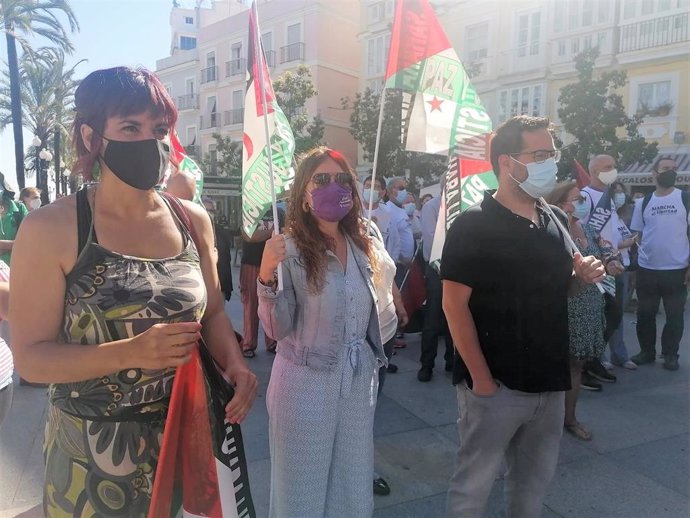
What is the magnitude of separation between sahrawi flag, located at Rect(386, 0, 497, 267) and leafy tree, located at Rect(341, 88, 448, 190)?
13007mm

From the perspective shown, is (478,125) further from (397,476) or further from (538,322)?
(397,476)

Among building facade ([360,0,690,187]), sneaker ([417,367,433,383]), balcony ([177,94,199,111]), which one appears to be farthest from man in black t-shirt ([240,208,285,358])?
balcony ([177,94,199,111])

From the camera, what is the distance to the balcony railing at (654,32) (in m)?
18.9

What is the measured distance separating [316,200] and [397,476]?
6.52 ft

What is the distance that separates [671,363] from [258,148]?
5.00 m

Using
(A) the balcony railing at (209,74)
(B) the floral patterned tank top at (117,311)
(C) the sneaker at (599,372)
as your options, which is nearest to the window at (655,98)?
(C) the sneaker at (599,372)

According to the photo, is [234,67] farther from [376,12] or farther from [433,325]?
[433,325]

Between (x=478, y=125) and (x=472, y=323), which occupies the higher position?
(x=478, y=125)

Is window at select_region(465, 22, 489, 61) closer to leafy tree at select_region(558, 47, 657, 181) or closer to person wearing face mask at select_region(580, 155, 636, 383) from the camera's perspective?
leafy tree at select_region(558, 47, 657, 181)

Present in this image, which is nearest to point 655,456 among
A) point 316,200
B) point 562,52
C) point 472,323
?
point 472,323

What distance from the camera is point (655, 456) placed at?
3848 millimetres

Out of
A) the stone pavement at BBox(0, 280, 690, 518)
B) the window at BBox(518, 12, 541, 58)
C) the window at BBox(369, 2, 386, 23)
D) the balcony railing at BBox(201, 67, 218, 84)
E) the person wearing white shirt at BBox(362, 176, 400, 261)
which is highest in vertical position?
the window at BBox(369, 2, 386, 23)

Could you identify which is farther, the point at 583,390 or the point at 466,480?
the point at 583,390

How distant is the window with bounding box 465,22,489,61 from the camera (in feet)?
80.9
